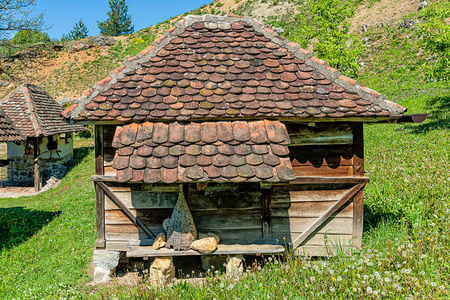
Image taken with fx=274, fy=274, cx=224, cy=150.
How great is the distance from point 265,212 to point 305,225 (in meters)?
0.79

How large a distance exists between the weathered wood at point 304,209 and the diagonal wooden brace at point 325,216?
0.27 feet

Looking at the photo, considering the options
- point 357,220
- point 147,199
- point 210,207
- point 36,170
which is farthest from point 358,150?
point 36,170

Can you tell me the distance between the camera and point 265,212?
489 centimetres

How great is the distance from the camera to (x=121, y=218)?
4.93 meters

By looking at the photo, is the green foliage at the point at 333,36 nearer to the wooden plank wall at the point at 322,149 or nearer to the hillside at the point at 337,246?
the hillside at the point at 337,246

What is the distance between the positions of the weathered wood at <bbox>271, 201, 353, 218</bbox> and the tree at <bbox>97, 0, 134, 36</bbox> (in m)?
57.0

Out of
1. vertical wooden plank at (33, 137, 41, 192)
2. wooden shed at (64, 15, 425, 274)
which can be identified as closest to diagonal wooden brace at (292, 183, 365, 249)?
wooden shed at (64, 15, 425, 274)

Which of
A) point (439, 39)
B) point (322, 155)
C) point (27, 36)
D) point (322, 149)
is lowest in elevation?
point (322, 155)

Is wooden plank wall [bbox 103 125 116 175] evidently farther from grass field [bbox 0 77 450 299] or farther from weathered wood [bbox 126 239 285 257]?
grass field [bbox 0 77 450 299]

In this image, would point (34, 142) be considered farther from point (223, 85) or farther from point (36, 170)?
point (223, 85)

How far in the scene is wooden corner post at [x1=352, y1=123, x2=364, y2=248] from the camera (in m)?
4.84

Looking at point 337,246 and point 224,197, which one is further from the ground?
point 224,197

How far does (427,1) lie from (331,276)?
112 feet

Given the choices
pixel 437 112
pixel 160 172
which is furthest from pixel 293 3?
pixel 160 172
